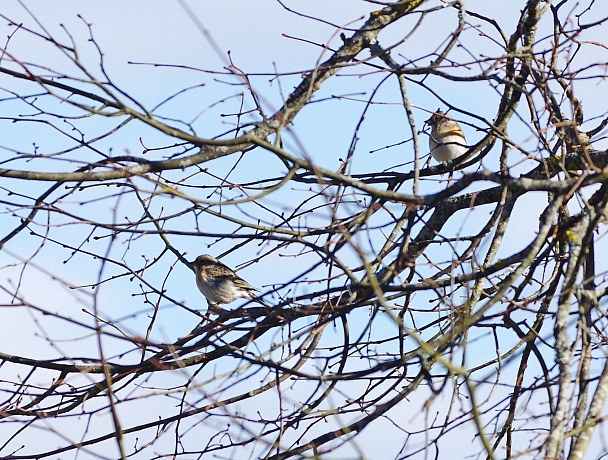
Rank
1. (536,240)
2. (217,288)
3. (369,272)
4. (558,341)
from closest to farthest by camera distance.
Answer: (369,272) < (558,341) < (536,240) < (217,288)

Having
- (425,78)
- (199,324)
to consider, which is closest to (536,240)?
(425,78)

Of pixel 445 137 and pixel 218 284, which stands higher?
pixel 218 284

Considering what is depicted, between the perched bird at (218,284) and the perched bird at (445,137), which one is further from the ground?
the perched bird at (218,284)

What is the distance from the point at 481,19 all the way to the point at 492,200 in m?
1.12

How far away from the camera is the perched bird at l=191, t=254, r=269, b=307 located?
381 inches

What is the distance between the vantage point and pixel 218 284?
968 cm

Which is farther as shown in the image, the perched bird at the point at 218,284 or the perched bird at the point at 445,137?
the perched bird at the point at 218,284

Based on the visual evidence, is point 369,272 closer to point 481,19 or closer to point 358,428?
point 358,428

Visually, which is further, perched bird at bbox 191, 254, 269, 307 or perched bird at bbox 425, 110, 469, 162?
perched bird at bbox 191, 254, 269, 307

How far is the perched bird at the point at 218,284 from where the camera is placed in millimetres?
9680

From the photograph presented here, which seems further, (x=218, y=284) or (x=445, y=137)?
(x=218, y=284)

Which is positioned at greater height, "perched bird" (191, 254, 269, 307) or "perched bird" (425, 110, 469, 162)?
"perched bird" (191, 254, 269, 307)

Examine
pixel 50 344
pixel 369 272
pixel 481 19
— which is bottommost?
pixel 369 272

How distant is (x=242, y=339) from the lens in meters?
5.23
